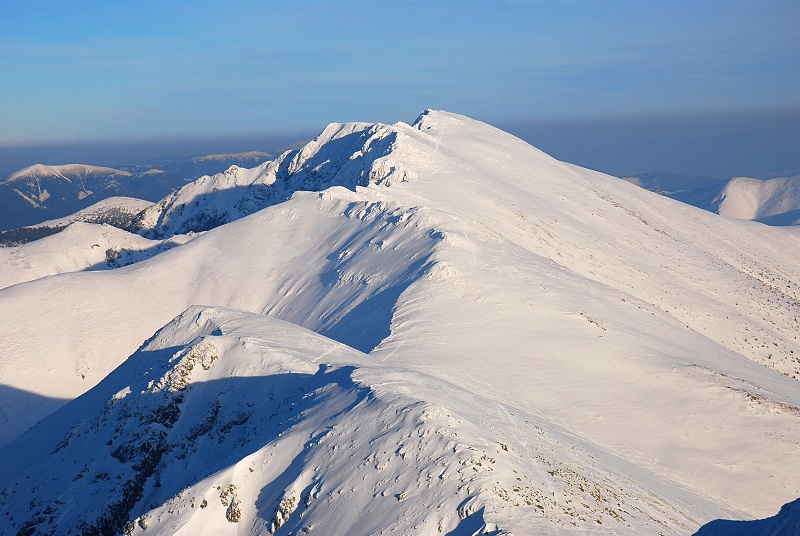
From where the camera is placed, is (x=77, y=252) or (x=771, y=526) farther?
(x=77, y=252)

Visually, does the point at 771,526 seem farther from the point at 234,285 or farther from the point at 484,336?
the point at 234,285

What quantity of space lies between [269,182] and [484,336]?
115912 mm

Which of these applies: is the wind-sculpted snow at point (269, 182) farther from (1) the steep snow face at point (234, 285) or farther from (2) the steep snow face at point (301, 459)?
(2) the steep snow face at point (301, 459)

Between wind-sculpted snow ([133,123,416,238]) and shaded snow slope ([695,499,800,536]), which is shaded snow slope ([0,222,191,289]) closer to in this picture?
wind-sculpted snow ([133,123,416,238])

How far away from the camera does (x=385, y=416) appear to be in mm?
21812

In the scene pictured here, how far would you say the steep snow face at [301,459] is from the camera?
18.3 meters

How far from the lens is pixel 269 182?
150 metres

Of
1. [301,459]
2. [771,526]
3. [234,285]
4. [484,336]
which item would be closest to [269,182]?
[234,285]

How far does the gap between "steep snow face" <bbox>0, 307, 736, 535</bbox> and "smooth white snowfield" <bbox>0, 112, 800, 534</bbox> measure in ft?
0.48

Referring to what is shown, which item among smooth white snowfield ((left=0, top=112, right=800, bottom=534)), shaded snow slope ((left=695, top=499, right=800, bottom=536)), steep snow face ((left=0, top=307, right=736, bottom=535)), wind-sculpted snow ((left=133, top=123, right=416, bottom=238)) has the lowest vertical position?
wind-sculpted snow ((left=133, top=123, right=416, bottom=238))

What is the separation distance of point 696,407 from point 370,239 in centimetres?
3660

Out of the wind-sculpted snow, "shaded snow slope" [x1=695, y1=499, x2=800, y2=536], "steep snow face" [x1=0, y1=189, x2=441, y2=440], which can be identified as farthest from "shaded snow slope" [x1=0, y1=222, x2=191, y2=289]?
"shaded snow slope" [x1=695, y1=499, x2=800, y2=536]

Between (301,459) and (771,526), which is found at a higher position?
(771,526)

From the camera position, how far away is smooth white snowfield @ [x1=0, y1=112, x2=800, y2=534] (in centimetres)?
2191
